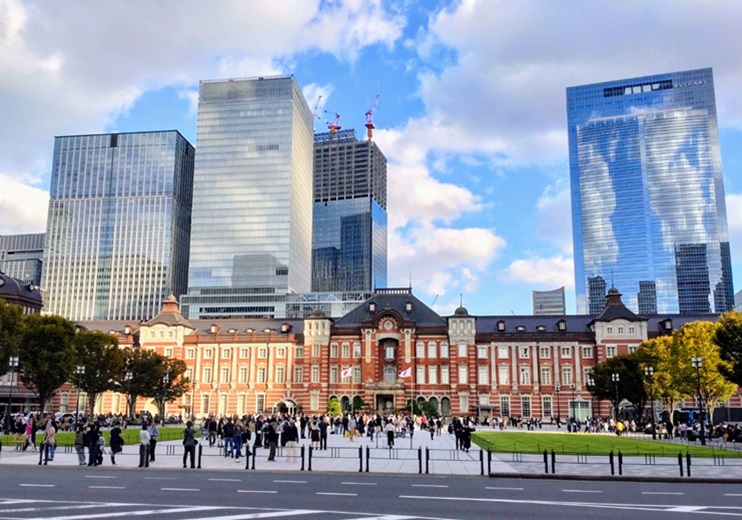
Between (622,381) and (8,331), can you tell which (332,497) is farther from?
(622,381)

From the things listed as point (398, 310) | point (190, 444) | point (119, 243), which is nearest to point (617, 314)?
point (398, 310)

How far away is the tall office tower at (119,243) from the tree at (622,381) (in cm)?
14753

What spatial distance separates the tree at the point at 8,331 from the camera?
6159cm

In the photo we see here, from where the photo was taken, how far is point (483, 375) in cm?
9481

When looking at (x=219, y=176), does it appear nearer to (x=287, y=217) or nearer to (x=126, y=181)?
(x=287, y=217)

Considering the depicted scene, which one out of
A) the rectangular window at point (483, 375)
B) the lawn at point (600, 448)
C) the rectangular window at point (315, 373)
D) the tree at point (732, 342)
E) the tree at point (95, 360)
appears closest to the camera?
the lawn at point (600, 448)

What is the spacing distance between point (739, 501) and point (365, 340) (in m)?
77.1

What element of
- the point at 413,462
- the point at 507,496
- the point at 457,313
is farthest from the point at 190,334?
the point at 507,496

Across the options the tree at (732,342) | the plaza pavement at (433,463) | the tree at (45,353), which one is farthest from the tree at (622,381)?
the tree at (45,353)

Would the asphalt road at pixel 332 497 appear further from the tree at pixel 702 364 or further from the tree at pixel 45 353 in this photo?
the tree at pixel 702 364

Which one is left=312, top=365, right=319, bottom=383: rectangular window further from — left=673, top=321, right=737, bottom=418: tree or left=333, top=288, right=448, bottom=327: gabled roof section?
left=673, top=321, right=737, bottom=418: tree

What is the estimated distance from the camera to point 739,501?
808 inches

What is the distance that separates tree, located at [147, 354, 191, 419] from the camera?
81750mm

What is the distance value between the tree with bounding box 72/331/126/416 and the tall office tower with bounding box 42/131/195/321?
124462 millimetres
